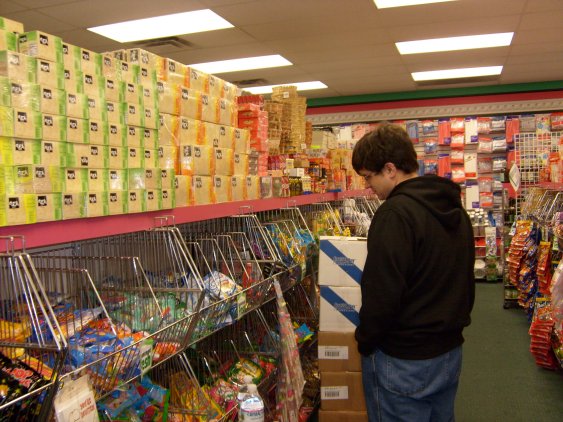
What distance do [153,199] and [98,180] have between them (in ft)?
0.94

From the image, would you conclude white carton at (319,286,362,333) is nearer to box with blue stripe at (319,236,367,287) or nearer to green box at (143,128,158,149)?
box with blue stripe at (319,236,367,287)

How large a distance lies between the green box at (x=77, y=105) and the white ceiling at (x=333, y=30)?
3.88 metres

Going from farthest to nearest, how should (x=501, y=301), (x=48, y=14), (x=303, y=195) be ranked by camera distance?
(x=501, y=301)
(x=48, y=14)
(x=303, y=195)

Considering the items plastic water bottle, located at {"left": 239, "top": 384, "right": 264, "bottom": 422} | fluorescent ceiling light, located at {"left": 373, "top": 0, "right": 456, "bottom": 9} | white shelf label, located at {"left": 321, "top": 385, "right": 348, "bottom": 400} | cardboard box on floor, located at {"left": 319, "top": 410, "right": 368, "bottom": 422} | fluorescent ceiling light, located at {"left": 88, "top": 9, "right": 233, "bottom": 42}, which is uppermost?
fluorescent ceiling light, located at {"left": 373, "top": 0, "right": 456, "bottom": 9}

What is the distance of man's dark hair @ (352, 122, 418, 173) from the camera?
209 centimetres

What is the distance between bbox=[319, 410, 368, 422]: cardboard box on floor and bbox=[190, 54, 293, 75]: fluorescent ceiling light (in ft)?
17.8

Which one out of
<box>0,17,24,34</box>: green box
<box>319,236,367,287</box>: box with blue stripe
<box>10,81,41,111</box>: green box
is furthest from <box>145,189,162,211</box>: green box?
<box>319,236,367,287</box>: box with blue stripe

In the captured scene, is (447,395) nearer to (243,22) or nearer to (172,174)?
(172,174)

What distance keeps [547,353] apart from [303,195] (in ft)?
8.90

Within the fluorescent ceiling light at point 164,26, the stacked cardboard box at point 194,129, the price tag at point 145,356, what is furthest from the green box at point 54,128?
the fluorescent ceiling light at point 164,26

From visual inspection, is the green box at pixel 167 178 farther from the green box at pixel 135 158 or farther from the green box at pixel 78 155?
the green box at pixel 78 155

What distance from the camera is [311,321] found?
4074mm

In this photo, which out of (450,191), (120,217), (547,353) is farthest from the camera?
(547,353)

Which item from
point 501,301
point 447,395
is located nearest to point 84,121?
point 447,395
